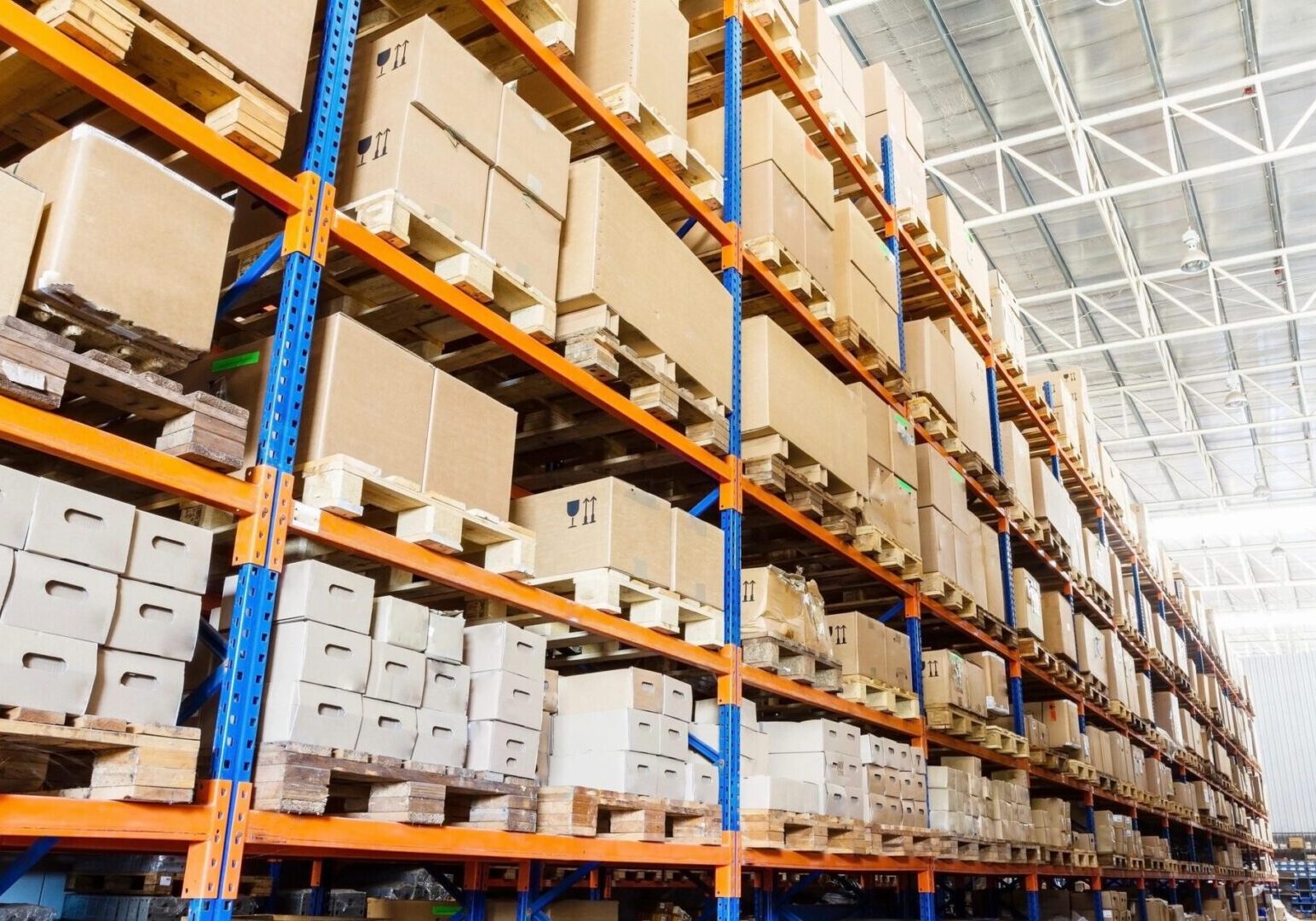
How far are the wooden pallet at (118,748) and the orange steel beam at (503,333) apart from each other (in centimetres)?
172

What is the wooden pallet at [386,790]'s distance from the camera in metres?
3.17

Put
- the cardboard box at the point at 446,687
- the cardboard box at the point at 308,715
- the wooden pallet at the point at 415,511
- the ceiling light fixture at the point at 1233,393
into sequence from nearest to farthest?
the cardboard box at the point at 308,715
the wooden pallet at the point at 415,511
the cardboard box at the point at 446,687
the ceiling light fixture at the point at 1233,393

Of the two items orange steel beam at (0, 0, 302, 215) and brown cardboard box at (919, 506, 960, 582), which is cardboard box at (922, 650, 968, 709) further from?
orange steel beam at (0, 0, 302, 215)

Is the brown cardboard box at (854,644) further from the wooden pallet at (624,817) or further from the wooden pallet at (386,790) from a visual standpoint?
the wooden pallet at (386,790)

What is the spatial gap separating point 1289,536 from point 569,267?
27006 mm

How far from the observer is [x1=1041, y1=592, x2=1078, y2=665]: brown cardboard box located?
413 inches

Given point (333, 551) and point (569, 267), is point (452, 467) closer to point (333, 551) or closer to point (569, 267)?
point (333, 551)

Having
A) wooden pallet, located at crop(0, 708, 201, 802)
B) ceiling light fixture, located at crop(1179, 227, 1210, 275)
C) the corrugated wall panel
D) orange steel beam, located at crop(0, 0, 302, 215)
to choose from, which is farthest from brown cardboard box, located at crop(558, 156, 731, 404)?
the corrugated wall panel

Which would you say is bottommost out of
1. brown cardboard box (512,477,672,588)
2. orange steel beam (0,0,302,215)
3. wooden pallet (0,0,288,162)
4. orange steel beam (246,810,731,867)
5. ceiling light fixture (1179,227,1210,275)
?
orange steel beam (246,810,731,867)

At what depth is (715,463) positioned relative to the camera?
559 cm

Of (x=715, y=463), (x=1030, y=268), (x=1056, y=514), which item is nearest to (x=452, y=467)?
(x=715, y=463)

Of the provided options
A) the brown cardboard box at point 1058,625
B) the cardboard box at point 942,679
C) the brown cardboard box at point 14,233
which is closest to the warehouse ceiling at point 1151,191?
the brown cardboard box at point 1058,625

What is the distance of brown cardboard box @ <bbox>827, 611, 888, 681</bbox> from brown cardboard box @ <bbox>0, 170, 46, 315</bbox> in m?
4.81

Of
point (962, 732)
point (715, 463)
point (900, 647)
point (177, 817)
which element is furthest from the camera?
point (962, 732)
